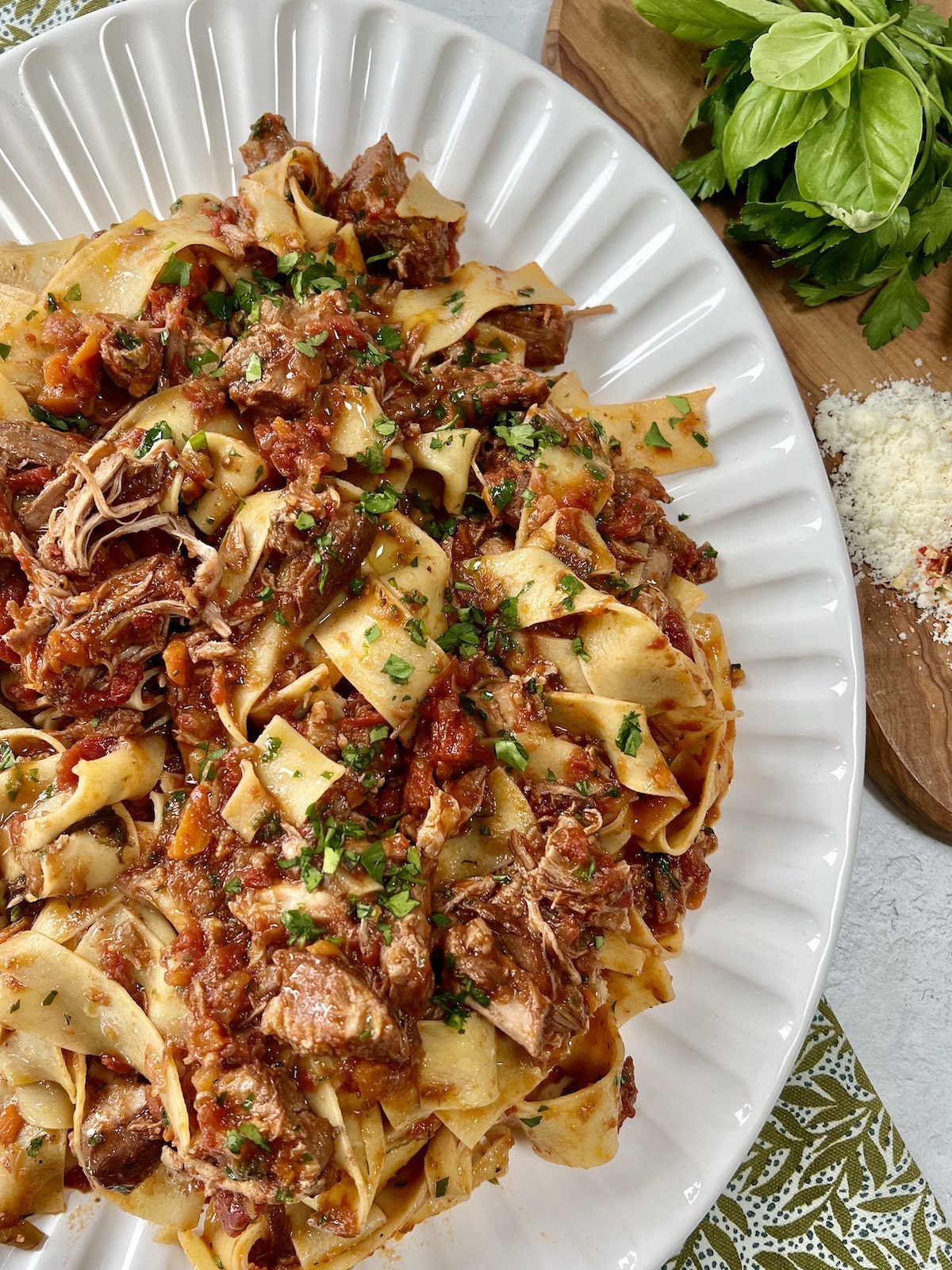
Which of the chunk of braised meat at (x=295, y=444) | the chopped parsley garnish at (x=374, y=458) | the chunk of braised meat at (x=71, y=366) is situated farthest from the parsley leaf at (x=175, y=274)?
the chopped parsley garnish at (x=374, y=458)

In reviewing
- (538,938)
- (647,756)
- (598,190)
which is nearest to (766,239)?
(598,190)

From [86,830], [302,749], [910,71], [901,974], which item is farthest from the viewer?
[901,974]

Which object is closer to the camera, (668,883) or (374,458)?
(374,458)

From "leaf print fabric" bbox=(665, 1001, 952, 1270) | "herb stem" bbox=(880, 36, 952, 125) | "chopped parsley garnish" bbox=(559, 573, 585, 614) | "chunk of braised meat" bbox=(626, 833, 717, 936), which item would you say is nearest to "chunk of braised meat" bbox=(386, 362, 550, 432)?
"chopped parsley garnish" bbox=(559, 573, 585, 614)

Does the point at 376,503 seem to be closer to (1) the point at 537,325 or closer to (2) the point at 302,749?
(2) the point at 302,749

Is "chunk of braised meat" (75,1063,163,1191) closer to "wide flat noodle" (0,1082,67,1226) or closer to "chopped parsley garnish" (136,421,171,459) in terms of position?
"wide flat noodle" (0,1082,67,1226)

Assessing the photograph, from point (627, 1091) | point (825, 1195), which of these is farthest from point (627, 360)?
point (825, 1195)

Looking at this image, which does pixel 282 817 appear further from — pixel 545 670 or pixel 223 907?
pixel 545 670
